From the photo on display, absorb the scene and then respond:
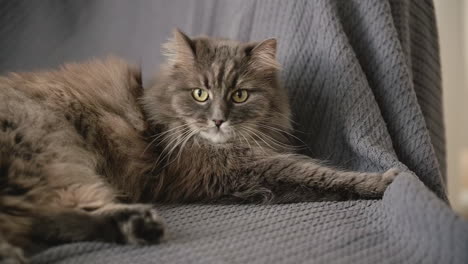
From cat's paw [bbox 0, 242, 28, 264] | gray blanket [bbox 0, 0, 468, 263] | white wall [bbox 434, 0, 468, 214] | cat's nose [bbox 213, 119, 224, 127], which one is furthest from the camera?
white wall [bbox 434, 0, 468, 214]

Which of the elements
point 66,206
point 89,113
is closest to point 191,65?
point 89,113

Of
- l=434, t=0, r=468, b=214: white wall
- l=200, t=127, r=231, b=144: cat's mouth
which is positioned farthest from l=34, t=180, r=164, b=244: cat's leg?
l=434, t=0, r=468, b=214: white wall

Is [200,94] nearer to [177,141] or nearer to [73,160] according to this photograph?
[177,141]

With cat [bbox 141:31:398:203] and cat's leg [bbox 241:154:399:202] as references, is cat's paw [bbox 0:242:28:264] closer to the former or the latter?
cat [bbox 141:31:398:203]

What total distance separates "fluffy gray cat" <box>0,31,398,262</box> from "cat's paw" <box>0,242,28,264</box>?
8 cm

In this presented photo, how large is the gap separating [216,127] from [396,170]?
596mm

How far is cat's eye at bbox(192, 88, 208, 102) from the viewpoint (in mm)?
1435

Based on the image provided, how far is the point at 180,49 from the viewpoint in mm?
1488

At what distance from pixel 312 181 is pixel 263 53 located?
0.49 m

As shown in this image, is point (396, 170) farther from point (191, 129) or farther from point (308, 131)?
point (191, 129)

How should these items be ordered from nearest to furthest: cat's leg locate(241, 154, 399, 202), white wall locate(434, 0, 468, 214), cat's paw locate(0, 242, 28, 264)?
cat's paw locate(0, 242, 28, 264) < cat's leg locate(241, 154, 399, 202) < white wall locate(434, 0, 468, 214)

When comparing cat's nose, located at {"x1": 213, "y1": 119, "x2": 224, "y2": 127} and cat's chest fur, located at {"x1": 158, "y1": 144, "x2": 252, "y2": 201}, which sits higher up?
cat's nose, located at {"x1": 213, "y1": 119, "x2": 224, "y2": 127}

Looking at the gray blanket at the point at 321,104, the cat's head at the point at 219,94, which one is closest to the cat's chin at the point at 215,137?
the cat's head at the point at 219,94

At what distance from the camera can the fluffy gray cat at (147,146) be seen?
992 mm
